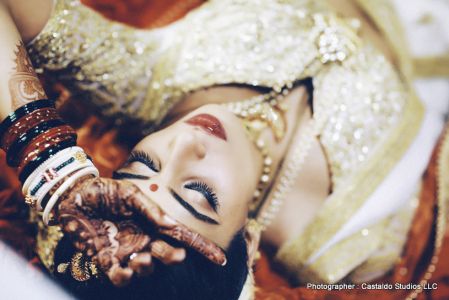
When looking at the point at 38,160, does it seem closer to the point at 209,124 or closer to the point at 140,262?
the point at 140,262

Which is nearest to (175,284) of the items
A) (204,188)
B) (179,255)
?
(179,255)

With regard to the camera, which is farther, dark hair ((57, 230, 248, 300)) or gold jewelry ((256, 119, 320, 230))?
gold jewelry ((256, 119, 320, 230))

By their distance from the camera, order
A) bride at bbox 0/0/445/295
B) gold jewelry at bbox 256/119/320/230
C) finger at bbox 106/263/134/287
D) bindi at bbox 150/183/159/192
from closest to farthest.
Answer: finger at bbox 106/263/134/287 → bindi at bbox 150/183/159/192 → bride at bbox 0/0/445/295 → gold jewelry at bbox 256/119/320/230

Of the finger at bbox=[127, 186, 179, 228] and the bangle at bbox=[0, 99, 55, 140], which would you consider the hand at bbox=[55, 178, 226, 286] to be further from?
the bangle at bbox=[0, 99, 55, 140]

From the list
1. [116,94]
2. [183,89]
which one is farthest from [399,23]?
[116,94]

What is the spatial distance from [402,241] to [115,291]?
0.78m

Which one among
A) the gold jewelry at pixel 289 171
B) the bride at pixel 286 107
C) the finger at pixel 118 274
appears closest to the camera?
the finger at pixel 118 274

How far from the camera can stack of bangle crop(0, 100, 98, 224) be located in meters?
0.60

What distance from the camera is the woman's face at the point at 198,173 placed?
0.70 meters

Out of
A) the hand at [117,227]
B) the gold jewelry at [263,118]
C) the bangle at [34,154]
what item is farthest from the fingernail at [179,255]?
the gold jewelry at [263,118]

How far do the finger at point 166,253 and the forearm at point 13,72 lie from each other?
0.91 feet

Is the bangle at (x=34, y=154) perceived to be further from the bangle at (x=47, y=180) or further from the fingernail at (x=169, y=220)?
the fingernail at (x=169, y=220)

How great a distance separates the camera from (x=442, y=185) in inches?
45.0

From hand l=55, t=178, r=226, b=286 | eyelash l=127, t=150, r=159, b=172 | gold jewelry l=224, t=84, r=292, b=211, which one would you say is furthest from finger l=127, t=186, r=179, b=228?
gold jewelry l=224, t=84, r=292, b=211
